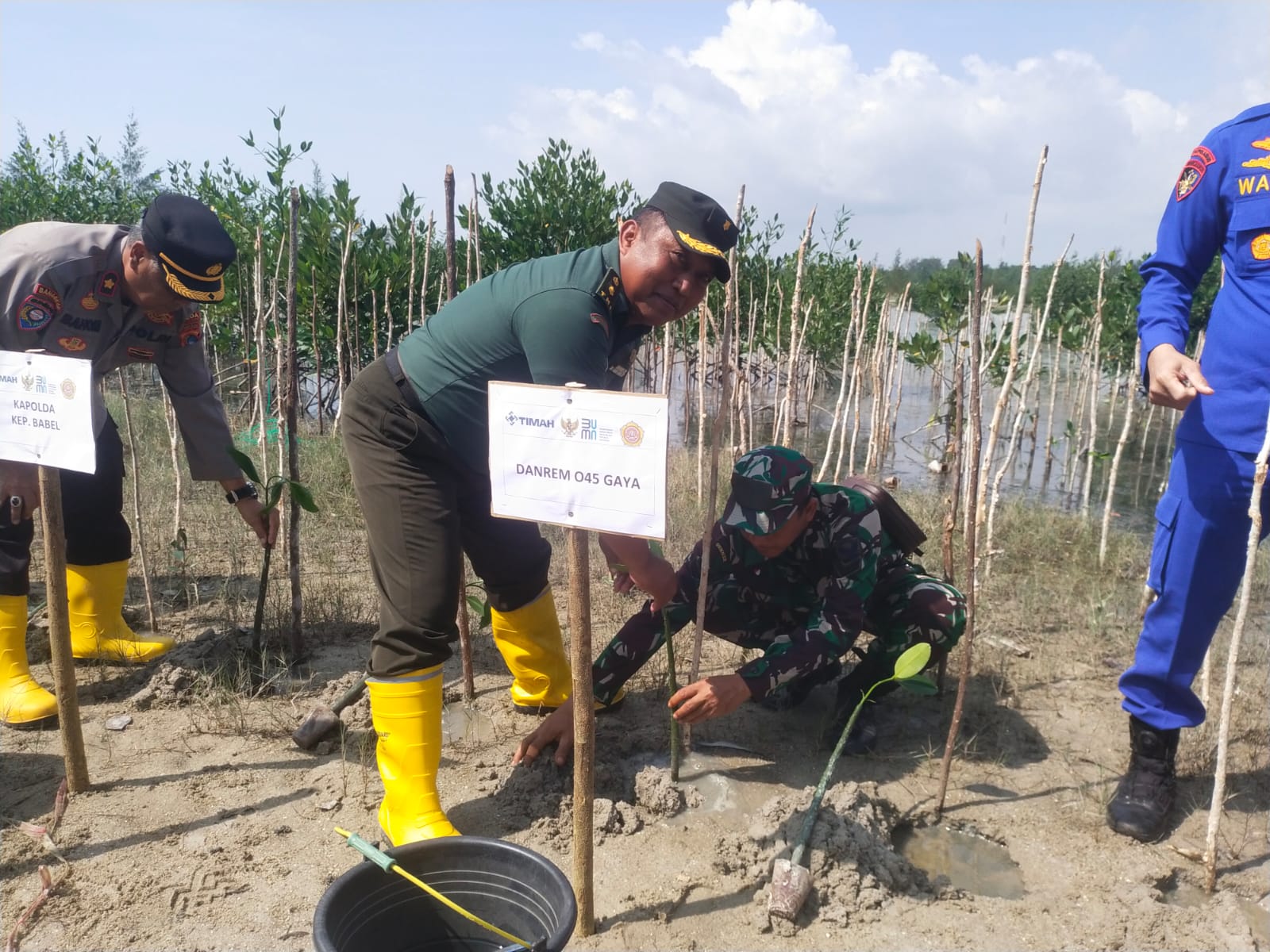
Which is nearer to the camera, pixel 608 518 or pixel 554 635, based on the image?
pixel 608 518

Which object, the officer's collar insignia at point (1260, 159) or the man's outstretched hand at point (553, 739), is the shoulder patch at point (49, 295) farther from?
the officer's collar insignia at point (1260, 159)

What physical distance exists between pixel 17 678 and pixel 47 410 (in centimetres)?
120

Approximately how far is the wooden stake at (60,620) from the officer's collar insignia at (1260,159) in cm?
317

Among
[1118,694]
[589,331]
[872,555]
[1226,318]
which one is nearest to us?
[589,331]

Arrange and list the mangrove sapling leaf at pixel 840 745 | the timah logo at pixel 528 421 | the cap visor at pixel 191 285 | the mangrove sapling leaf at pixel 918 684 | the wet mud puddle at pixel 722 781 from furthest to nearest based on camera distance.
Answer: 1. the cap visor at pixel 191 285
2. the wet mud puddle at pixel 722 781
3. the mangrove sapling leaf at pixel 918 684
4. the mangrove sapling leaf at pixel 840 745
5. the timah logo at pixel 528 421

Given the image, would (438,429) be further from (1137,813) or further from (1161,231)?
(1137,813)

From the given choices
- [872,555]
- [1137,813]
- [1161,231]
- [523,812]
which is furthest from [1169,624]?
[523,812]

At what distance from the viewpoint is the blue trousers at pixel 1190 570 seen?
6.88ft

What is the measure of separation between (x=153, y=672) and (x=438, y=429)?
69.2 inches

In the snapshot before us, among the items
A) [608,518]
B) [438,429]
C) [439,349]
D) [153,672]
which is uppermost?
[439,349]

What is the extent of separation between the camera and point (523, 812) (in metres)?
2.32

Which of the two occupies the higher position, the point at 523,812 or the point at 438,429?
the point at 438,429

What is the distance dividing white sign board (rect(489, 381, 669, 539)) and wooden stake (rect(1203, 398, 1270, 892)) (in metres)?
1.34

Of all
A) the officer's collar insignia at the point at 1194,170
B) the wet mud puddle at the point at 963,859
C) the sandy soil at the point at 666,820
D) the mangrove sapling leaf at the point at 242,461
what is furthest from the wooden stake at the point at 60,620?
the officer's collar insignia at the point at 1194,170
